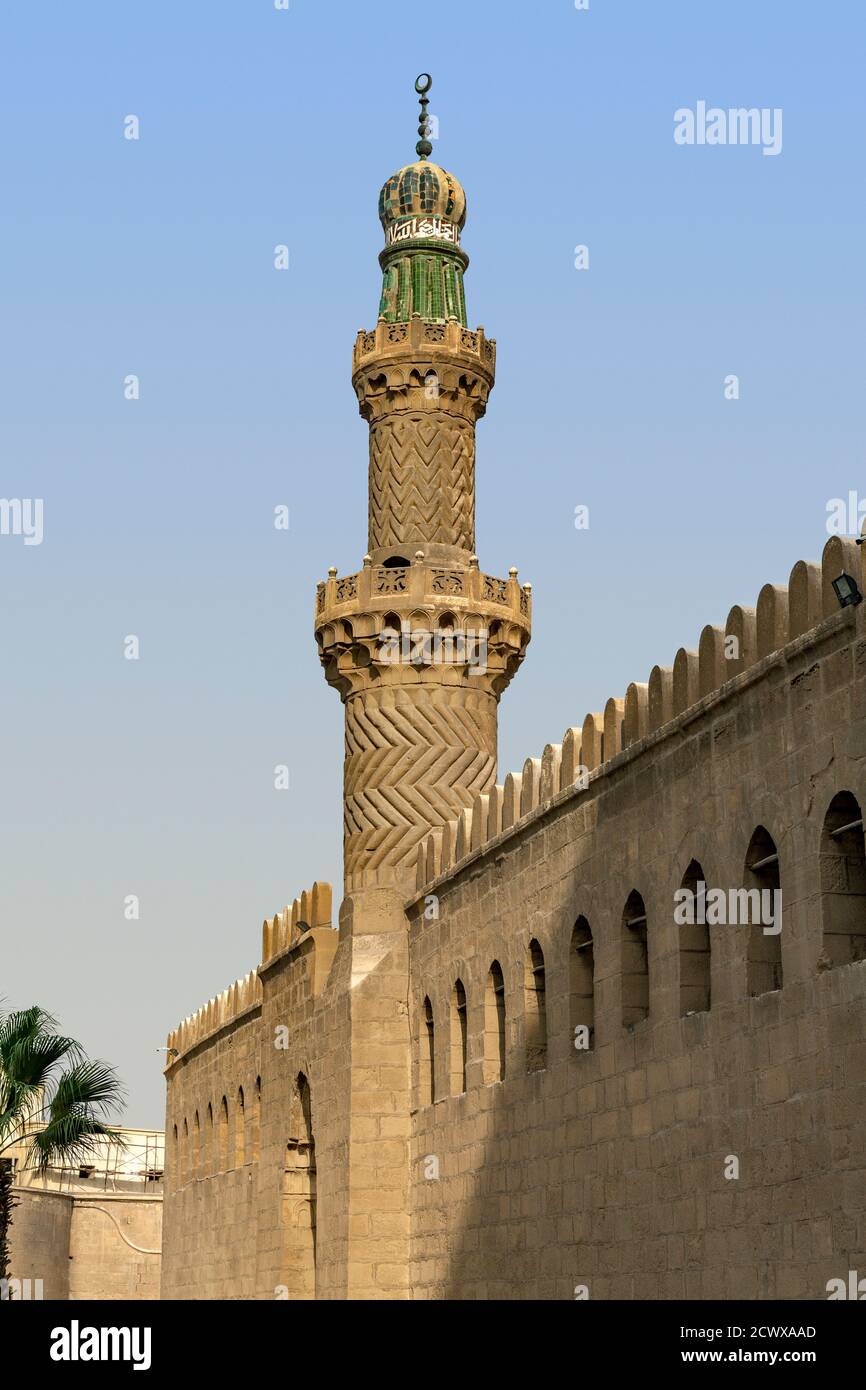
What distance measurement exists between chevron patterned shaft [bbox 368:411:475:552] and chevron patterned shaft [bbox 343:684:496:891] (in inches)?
67.4

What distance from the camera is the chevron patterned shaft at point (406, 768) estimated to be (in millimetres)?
20328

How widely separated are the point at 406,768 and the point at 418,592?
1938mm

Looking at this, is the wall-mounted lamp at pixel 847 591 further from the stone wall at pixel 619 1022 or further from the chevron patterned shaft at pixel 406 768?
the chevron patterned shaft at pixel 406 768

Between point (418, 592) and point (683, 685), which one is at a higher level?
point (418, 592)

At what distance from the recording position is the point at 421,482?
70.9 ft

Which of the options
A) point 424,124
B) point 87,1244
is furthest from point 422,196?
point 87,1244

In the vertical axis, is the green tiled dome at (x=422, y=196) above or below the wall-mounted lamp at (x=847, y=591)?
above

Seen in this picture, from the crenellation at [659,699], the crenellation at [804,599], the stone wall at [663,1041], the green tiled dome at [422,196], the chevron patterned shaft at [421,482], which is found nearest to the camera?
the stone wall at [663,1041]

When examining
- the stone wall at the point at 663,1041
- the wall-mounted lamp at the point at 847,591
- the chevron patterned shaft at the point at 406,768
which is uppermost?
the chevron patterned shaft at the point at 406,768

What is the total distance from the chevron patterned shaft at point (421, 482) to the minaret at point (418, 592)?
15 millimetres

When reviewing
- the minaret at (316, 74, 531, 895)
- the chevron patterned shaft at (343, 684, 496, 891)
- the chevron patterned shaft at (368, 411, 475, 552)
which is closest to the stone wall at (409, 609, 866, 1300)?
the chevron patterned shaft at (343, 684, 496, 891)

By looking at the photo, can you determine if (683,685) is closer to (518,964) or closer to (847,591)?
(847,591)

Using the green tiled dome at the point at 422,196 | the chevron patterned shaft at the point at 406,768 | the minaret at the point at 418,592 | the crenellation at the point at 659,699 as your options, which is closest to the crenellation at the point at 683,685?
the crenellation at the point at 659,699
